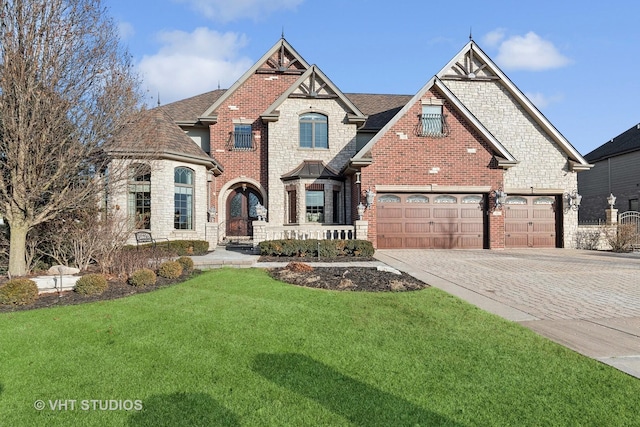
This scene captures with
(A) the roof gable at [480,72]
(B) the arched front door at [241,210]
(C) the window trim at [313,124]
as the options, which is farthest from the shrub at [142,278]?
(A) the roof gable at [480,72]

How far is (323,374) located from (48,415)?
229 cm

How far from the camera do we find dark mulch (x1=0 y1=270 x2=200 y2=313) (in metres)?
6.20

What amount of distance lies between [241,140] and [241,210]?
12.7 feet

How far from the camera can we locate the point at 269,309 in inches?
224

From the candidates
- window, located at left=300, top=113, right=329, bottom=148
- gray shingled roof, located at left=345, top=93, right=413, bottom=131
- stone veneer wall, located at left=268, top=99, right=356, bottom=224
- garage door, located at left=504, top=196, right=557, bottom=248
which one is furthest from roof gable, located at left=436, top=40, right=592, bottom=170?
window, located at left=300, top=113, right=329, bottom=148

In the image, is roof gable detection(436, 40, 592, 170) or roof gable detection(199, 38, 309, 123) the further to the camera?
roof gable detection(199, 38, 309, 123)

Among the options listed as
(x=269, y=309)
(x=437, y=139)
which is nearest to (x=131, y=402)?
(x=269, y=309)

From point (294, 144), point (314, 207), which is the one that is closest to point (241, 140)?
point (294, 144)

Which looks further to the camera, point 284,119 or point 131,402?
point 284,119

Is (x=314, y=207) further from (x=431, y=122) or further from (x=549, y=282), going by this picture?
(x=549, y=282)

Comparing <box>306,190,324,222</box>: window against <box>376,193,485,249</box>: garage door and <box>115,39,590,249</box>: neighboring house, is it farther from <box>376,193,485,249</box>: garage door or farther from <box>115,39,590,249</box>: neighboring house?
<box>376,193,485,249</box>: garage door

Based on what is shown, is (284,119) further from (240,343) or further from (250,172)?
(240,343)

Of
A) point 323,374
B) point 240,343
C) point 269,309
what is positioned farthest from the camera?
point 269,309

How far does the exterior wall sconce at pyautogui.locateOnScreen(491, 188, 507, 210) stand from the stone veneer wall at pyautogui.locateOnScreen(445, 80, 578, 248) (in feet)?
4.63
